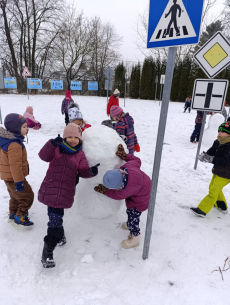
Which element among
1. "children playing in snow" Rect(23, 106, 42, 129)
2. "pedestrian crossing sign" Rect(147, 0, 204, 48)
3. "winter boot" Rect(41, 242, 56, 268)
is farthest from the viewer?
"children playing in snow" Rect(23, 106, 42, 129)

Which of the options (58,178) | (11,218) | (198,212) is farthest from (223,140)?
(11,218)

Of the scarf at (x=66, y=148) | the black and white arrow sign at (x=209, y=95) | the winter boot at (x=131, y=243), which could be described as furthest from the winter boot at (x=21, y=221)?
the black and white arrow sign at (x=209, y=95)

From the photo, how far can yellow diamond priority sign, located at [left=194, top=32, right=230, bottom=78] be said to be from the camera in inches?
146

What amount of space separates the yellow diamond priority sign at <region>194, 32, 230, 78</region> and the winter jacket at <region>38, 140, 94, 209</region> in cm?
332

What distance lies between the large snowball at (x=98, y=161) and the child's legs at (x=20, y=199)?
2.18ft

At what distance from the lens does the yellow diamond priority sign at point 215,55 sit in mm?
3701

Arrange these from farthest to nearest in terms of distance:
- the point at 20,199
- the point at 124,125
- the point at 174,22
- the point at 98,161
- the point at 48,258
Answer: the point at 124,125
the point at 20,199
the point at 98,161
the point at 48,258
the point at 174,22

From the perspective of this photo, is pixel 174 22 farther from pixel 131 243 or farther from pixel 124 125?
pixel 124 125

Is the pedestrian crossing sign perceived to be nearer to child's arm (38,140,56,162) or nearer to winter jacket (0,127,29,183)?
child's arm (38,140,56,162)

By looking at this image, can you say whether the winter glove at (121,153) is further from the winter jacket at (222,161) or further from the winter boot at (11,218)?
the winter boot at (11,218)

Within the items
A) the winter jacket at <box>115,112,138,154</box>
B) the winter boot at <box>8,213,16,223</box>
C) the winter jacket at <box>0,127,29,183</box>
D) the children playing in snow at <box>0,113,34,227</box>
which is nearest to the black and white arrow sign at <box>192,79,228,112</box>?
the winter jacket at <box>115,112,138,154</box>

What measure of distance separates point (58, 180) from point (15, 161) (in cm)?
64

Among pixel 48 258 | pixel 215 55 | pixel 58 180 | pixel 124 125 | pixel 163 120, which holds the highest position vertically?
pixel 215 55

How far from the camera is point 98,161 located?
2.51 meters
